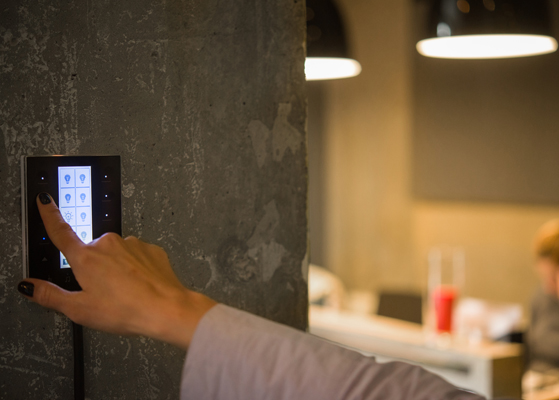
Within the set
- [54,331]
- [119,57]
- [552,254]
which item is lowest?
[552,254]

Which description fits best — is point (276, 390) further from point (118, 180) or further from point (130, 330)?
point (118, 180)

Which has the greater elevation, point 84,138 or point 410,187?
point 84,138

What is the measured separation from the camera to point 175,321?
57 centimetres

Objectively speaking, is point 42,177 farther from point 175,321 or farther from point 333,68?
point 333,68

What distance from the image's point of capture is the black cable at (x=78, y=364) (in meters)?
0.79

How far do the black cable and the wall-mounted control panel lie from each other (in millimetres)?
95

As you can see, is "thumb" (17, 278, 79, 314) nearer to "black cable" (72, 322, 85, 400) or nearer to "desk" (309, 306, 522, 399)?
"black cable" (72, 322, 85, 400)

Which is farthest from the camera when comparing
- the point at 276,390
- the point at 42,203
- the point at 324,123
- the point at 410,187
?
the point at 324,123

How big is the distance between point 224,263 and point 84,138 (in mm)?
304

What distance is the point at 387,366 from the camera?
59cm

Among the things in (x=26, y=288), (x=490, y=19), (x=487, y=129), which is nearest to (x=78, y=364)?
(x=26, y=288)

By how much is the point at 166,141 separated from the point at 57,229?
0.25 meters

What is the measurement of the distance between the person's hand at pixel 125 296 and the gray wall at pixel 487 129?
388 cm

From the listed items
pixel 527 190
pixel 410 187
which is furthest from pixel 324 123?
pixel 527 190
